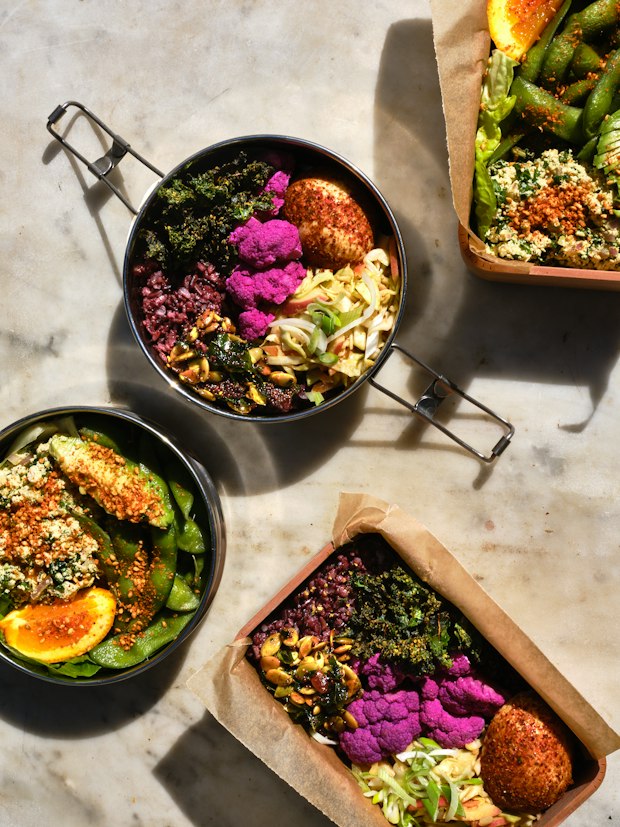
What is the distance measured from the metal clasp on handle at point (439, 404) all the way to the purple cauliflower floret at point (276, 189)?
0.66 meters

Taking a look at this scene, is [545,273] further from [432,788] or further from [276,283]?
[432,788]

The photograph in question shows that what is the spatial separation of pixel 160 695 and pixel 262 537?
31.4 inches

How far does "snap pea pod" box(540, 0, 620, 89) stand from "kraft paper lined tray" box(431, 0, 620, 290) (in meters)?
0.28

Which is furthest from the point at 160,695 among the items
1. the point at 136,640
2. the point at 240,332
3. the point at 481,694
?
the point at 240,332

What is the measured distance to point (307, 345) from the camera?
2609 millimetres

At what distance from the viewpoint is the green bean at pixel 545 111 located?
2.57m

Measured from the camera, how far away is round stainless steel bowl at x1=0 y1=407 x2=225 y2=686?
2.70m

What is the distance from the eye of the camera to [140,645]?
279 cm

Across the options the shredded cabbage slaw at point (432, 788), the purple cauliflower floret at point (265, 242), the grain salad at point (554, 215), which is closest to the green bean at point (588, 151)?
the grain salad at point (554, 215)

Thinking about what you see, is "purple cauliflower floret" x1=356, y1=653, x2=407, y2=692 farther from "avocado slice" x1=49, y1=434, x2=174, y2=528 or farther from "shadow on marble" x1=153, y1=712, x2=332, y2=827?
"avocado slice" x1=49, y1=434, x2=174, y2=528

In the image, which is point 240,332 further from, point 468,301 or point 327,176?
point 468,301

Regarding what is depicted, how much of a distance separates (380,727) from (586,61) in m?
2.50

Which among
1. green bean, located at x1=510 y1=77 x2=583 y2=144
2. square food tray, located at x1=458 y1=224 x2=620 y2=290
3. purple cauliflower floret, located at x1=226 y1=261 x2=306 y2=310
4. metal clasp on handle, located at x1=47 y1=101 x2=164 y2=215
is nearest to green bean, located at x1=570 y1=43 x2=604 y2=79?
green bean, located at x1=510 y1=77 x2=583 y2=144

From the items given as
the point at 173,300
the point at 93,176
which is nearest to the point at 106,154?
the point at 93,176
